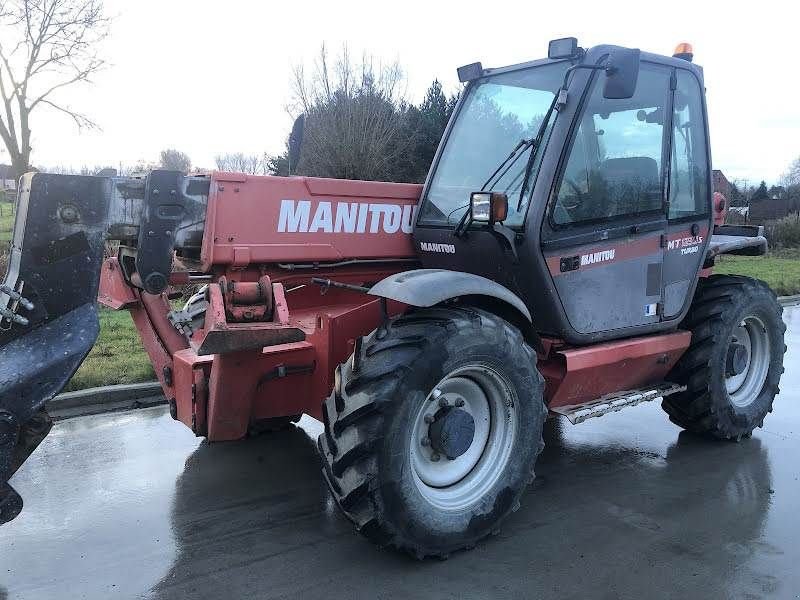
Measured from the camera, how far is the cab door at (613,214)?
13.7 ft

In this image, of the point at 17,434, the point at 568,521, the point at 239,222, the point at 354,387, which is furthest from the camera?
the point at 568,521

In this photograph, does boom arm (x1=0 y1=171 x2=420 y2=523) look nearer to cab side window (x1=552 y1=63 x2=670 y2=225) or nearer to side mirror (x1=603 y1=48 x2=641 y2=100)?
cab side window (x1=552 y1=63 x2=670 y2=225)

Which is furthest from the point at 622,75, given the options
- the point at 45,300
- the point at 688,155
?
the point at 45,300

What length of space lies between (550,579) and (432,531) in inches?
24.0

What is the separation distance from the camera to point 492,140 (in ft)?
14.7

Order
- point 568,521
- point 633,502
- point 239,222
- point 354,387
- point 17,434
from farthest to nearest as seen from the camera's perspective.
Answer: point 633,502 < point 568,521 < point 239,222 < point 354,387 < point 17,434

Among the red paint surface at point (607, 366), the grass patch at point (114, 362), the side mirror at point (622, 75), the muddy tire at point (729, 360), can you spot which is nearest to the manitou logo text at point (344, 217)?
the red paint surface at point (607, 366)

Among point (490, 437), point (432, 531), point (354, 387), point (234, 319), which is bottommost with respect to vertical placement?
point (432, 531)

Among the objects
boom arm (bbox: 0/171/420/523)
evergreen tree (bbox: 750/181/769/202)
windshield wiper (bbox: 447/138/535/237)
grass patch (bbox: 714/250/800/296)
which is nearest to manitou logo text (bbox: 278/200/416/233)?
boom arm (bbox: 0/171/420/523)

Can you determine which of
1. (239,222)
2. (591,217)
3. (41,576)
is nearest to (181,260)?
(239,222)

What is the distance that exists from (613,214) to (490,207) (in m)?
1.02

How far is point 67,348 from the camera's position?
10.4 feet

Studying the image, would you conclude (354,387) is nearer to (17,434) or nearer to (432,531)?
(432,531)

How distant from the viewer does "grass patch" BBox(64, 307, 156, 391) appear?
6.22m
